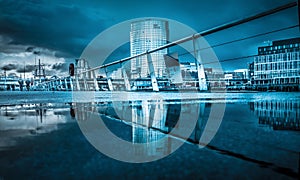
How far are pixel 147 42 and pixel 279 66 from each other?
56.1 metres

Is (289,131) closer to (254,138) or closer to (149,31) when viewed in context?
(254,138)

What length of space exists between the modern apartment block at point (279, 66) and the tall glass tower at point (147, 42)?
3556mm

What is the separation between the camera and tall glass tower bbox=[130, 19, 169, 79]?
27.0ft

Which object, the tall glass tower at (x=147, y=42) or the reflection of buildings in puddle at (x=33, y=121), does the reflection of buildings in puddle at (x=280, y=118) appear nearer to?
the reflection of buildings in puddle at (x=33, y=121)

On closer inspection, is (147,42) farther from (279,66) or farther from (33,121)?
(279,66)

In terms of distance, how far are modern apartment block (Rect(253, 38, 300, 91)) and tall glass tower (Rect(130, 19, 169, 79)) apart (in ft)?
11.7

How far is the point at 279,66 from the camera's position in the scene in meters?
54.6

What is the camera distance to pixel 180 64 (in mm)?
7723

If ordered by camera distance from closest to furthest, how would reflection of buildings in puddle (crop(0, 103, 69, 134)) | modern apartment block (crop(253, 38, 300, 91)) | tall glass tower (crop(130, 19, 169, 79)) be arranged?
1. reflection of buildings in puddle (crop(0, 103, 69, 134))
2. tall glass tower (crop(130, 19, 169, 79))
3. modern apartment block (crop(253, 38, 300, 91))

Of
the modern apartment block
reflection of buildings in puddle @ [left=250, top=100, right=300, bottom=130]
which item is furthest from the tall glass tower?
reflection of buildings in puddle @ [left=250, top=100, right=300, bottom=130]

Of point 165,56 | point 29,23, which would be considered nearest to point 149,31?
point 165,56

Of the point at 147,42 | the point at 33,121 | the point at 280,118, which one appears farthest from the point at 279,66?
the point at 33,121

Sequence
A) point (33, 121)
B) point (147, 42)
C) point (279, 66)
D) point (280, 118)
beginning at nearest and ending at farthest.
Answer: point (280, 118), point (33, 121), point (147, 42), point (279, 66)

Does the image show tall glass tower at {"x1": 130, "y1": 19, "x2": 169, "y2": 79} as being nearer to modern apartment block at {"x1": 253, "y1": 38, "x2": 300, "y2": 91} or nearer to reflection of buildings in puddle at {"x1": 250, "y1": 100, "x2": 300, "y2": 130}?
modern apartment block at {"x1": 253, "y1": 38, "x2": 300, "y2": 91}
